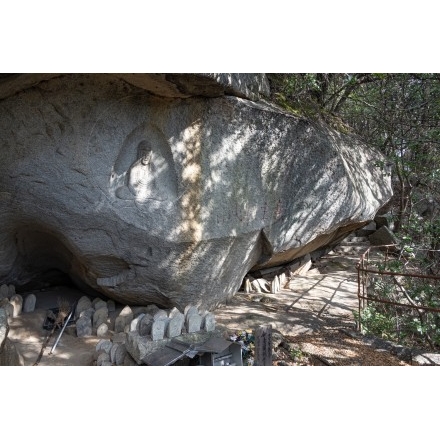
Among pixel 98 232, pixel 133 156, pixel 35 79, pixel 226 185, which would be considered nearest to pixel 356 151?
pixel 226 185

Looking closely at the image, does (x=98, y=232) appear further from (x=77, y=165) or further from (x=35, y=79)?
(x=35, y=79)

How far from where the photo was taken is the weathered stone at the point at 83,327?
458 cm

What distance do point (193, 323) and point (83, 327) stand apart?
1.55 metres

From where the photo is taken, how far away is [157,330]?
3.77m

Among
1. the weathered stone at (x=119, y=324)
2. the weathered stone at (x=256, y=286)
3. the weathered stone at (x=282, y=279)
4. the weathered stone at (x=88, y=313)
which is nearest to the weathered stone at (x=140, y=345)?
the weathered stone at (x=119, y=324)

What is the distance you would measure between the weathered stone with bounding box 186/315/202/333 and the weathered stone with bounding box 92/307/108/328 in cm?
142

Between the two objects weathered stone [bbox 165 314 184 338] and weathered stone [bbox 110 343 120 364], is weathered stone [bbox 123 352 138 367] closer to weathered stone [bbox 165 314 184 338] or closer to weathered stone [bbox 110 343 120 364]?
weathered stone [bbox 110 343 120 364]

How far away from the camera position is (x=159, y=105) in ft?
14.1

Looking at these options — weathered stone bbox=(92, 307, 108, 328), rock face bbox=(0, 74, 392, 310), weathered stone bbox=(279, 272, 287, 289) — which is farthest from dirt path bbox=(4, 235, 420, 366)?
rock face bbox=(0, 74, 392, 310)

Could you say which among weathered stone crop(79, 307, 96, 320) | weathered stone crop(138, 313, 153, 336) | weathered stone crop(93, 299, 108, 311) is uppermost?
weathered stone crop(138, 313, 153, 336)

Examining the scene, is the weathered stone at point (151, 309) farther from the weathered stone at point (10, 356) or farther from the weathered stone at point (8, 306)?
the weathered stone at point (8, 306)

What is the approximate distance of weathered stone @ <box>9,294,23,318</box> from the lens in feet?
16.3

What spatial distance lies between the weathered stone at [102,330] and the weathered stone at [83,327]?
121mm

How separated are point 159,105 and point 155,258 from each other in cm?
179
